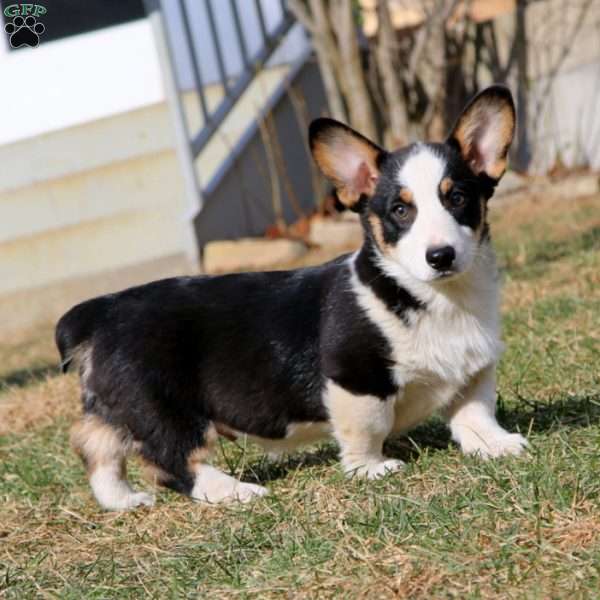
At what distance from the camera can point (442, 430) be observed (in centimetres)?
450

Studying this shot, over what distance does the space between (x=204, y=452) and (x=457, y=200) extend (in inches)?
46.3

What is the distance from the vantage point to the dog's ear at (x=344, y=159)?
13.3 ft

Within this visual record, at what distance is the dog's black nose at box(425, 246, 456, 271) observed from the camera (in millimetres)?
3609

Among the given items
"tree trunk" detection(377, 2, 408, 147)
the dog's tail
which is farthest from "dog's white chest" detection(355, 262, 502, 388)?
"tree trunk" detection(377, 2, 408, 147)

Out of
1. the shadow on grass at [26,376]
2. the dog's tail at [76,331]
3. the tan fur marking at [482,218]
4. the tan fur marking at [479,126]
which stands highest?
the tan fur marking at [479,126]

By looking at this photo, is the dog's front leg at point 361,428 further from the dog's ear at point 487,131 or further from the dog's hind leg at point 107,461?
the dog's ear at point 487,131

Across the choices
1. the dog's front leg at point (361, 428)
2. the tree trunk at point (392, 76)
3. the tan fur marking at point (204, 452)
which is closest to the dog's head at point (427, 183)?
the dog's front leg at point (361, 428)

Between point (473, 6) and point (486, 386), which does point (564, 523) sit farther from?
point (473, 6)

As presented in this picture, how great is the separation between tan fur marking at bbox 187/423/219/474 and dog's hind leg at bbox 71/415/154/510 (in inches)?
8.5

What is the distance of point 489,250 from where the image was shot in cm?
396

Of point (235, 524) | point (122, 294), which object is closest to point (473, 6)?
point (122, 294)

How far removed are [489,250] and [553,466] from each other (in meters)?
0.80

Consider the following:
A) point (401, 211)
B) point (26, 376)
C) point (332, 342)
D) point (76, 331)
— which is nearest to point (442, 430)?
point (332, 342)

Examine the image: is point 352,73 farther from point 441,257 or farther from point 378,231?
point 441,257
